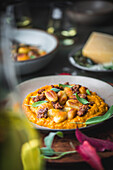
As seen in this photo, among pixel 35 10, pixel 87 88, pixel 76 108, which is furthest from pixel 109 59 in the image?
pixel 35 10

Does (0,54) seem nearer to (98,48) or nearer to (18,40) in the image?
(98,48)

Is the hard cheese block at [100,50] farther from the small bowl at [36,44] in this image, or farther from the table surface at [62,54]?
the small bowl at [36,44]

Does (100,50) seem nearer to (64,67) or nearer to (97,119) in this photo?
(64,67)

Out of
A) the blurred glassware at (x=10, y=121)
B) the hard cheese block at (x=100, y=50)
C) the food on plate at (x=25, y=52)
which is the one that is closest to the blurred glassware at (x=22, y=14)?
the food on plate at (x=25, y=52)

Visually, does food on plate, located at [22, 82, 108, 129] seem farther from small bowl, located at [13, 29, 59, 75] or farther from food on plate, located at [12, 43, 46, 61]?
food on plate, located at [12, 43, 46, 61]

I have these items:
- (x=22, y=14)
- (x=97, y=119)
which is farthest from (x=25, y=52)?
(x=97, y=119)
